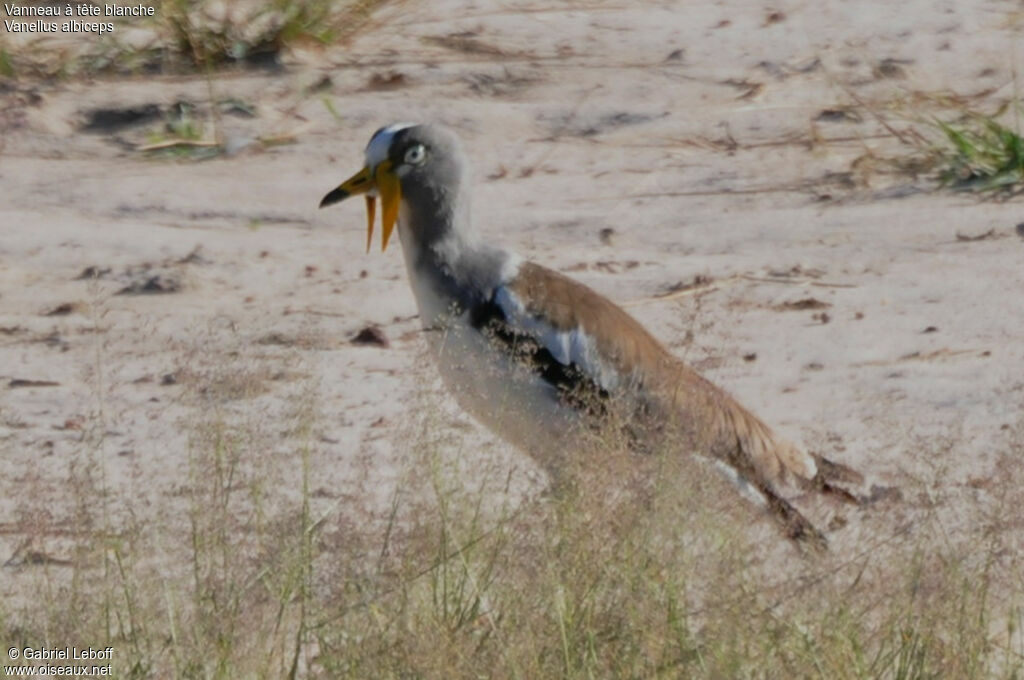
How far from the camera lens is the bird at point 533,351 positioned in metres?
5.01

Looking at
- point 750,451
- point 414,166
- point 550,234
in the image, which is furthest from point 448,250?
point 550,234

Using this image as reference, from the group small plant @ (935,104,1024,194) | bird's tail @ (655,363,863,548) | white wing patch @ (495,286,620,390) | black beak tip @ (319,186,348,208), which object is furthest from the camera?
small plant @ (935,104,1024,194)

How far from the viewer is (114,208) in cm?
773

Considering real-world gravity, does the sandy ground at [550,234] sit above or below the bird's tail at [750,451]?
below

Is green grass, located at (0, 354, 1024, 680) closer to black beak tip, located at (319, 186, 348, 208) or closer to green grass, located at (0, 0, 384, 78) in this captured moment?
black beak tip, located at (319, 186, 348, 208)

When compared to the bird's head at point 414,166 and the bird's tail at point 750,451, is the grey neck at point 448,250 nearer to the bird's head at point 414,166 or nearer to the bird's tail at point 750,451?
the bird's head at point 414,166

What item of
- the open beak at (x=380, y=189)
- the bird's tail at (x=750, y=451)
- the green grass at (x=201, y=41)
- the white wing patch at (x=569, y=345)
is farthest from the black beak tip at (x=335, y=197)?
the green grass at (x=201, y=41)

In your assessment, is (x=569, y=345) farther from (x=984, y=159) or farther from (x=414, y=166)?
(x=984, y=159)

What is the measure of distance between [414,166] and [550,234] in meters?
1.65

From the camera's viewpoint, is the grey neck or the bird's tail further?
the grey neck

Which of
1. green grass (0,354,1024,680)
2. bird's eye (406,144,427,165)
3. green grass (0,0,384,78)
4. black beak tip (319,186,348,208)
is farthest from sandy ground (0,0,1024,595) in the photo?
bird's eye (406,144,427,165)

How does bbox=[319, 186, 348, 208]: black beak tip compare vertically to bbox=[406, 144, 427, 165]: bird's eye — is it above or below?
below

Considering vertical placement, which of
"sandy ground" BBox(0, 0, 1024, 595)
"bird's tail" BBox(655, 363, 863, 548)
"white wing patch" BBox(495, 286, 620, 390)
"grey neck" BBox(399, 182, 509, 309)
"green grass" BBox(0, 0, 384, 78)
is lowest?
"sandy ground" BBox(0, 0, 1024, 595)

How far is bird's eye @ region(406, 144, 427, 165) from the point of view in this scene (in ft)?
19.1
